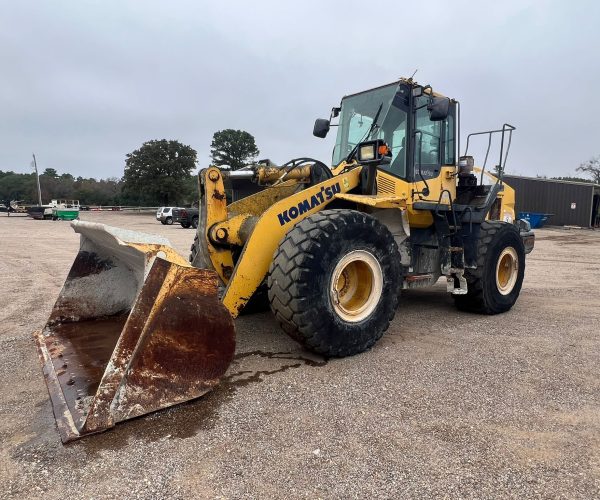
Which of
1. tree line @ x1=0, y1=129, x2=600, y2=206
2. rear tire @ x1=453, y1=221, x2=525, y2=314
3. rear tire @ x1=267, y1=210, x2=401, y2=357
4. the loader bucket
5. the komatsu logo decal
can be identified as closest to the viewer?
the loader bucket

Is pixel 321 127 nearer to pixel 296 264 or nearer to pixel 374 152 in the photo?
pixel 374 152

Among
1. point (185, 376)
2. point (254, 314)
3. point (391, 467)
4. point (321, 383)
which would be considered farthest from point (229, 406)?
point (254, 314)

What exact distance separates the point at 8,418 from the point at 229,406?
138cm

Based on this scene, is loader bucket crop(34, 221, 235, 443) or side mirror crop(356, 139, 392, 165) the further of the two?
side mirror crop(356, 139, 392, 165)

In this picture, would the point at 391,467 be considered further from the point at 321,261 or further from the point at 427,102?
the point at 427,102

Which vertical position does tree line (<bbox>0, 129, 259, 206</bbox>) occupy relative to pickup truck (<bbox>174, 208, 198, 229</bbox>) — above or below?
above

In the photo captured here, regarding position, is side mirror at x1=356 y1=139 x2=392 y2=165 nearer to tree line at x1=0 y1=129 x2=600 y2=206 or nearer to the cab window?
the cab window

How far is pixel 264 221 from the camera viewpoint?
150 inches

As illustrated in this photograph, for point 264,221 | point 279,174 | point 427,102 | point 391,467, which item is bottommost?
point 391,467

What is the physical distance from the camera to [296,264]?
354cm

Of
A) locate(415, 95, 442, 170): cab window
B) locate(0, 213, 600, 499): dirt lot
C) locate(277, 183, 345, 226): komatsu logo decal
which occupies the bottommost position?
locate(0, 213, 600, 499): dirt lot

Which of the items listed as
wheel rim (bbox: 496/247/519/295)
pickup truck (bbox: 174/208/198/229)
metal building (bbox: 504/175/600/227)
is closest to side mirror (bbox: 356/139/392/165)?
wheel rim (bbox: 496/247/519/295)

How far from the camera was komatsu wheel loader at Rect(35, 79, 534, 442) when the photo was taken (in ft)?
9.23

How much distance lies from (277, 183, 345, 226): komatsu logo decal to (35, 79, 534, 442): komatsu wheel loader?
1cm
